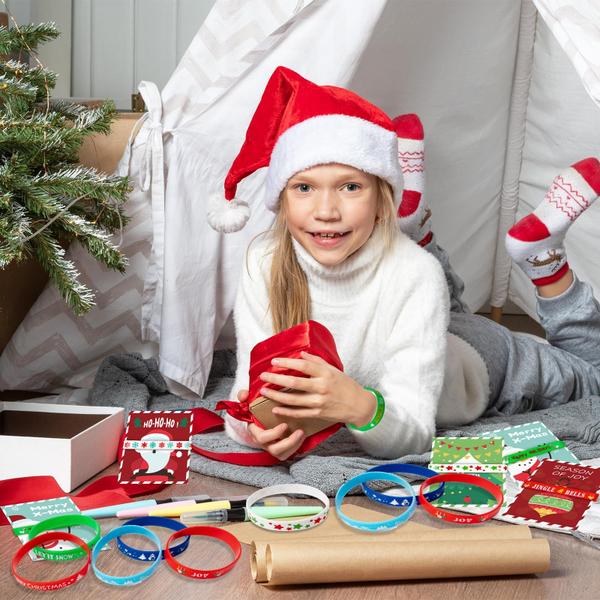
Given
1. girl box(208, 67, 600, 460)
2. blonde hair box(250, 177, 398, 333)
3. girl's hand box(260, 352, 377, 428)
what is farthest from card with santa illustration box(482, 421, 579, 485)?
blonde hair box(250, 177, 398, 333)

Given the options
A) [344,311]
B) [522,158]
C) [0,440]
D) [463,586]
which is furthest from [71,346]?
[522,158]

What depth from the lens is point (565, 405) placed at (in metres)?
1.68

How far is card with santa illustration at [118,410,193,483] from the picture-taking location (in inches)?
A: 52.4

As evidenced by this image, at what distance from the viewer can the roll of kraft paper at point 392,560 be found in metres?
1.03

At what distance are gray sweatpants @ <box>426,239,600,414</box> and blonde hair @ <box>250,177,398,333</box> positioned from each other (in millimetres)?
381

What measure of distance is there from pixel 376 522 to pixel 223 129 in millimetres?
A: 824

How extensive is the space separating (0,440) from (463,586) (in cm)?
65

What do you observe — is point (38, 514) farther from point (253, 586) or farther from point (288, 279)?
point (288, 279)

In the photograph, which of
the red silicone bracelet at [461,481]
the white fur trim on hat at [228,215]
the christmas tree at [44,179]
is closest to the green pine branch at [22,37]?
the christmas tree at [44,179]

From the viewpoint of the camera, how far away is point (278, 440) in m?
1.33

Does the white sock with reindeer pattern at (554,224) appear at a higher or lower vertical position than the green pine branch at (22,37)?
lower

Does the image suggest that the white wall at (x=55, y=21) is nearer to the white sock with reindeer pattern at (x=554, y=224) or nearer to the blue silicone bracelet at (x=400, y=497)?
the white sock with reindeer pattern at (x=554, y=224)

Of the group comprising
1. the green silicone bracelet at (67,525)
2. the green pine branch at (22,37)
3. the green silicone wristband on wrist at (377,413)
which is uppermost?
the green pine branch at (22,37)

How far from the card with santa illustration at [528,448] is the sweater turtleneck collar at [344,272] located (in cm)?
31
